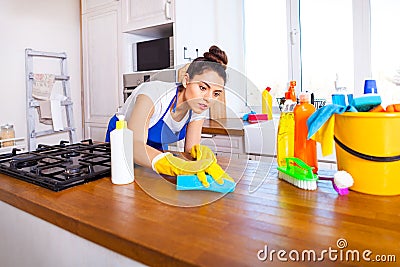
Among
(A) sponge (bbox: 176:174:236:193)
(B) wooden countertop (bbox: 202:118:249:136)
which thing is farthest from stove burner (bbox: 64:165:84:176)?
(B) wooden countertop (bbox: 202:118:249:136)

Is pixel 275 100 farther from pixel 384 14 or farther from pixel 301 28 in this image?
pixel 384 14

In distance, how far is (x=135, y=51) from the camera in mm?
2693

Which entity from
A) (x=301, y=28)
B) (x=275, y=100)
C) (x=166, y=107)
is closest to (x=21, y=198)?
(x=166, y=107)

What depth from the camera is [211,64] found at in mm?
915

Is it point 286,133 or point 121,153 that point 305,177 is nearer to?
point 286,133

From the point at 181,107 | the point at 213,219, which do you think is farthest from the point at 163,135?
the point at 213,219

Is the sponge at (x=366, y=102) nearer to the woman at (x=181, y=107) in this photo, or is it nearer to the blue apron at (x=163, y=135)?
the woman at (x=181, y=107)

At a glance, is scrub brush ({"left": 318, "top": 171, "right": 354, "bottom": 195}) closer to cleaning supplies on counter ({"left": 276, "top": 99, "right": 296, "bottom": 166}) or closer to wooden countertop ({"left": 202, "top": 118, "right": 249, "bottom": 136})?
cleaning supplies on counter ({"left": 276, "top": 99, "right": 296, "bottom": 166})

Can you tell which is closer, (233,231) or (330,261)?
(330,261)

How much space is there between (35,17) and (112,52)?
0.77 meters

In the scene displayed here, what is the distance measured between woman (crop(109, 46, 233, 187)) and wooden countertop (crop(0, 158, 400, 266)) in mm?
63

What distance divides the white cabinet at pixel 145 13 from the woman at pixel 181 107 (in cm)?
146

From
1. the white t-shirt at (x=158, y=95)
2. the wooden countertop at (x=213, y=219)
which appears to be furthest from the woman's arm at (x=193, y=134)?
the wooden countertop at (x=213, y=219)

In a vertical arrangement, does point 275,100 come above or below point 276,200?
above
